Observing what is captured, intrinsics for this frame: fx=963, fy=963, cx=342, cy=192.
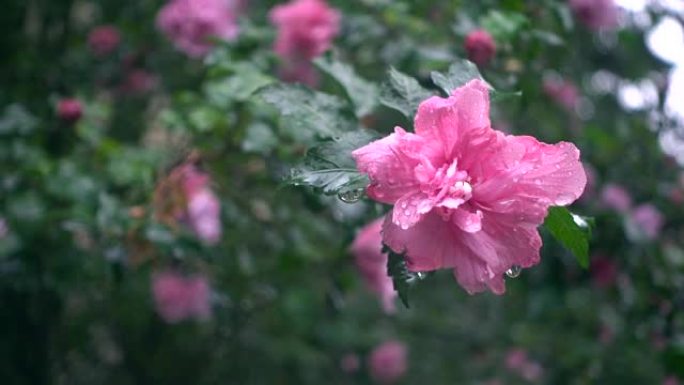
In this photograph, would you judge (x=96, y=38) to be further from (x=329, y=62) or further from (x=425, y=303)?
(x=425, y=303)

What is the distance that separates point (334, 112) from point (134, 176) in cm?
63

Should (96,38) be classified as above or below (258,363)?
above

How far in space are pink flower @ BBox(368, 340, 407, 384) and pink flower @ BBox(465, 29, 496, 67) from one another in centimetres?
144

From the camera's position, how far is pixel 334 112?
1.08m

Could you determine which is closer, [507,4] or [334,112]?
[334,112]

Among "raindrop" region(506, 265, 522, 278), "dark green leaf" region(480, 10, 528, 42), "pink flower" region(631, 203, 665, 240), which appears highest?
"raindrop" region(506, 265, 522, 278)

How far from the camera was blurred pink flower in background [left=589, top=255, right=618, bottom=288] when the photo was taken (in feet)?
6.63

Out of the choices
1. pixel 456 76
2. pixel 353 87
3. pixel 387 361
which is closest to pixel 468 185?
pixel 456 76

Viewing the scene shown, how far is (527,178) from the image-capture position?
2.58 ft

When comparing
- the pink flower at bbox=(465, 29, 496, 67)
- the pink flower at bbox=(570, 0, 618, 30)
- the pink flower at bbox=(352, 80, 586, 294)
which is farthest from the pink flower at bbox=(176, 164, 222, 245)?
the pink flower at bbox=(352, 80, 586, 294)

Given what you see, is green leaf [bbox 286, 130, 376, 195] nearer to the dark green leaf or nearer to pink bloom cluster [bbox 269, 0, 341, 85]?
the dark green leaf

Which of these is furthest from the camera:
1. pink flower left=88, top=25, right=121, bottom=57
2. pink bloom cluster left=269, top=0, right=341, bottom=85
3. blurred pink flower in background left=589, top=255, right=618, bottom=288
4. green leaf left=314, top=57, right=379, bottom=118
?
pink flower left=88, top=25, right=121, bottom=57

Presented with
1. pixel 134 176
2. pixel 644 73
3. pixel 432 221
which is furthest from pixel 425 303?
pixel 432 221

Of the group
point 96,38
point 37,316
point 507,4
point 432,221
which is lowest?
point 37,316
